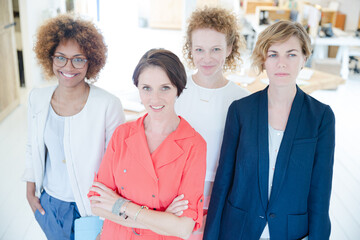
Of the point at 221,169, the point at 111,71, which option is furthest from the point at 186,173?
the point at 111,71

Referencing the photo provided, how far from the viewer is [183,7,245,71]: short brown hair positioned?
1815mm

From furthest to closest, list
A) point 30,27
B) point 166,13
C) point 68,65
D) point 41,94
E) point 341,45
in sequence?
1. point 166,13
2. point 341,45
3. point 30,27
4. point 41,94
5. point 68,65

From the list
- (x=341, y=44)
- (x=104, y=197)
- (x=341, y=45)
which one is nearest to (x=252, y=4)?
(x=341, y=45)

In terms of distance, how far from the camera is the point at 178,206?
1354 mm

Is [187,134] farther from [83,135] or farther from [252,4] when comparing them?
[252,4]

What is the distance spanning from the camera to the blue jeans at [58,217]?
1.81m

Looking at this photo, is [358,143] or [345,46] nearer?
[358,143]

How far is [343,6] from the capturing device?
1034 centimetres

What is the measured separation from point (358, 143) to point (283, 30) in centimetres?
393

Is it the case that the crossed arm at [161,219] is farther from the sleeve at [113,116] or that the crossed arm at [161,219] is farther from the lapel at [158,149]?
the sleeve at [113,116]

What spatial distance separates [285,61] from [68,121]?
106 cm

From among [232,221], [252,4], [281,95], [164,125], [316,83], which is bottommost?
[232,221]

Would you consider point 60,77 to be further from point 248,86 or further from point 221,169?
point 248,86

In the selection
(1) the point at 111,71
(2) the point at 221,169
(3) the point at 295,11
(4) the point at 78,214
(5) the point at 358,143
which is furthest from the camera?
(3) the point at 295,11
